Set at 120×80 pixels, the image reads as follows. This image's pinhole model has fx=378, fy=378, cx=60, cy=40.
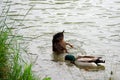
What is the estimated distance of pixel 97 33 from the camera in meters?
13.2

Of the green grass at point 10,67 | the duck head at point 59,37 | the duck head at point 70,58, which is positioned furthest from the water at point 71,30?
the green grass at point 10,67

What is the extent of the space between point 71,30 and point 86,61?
331 centimetres

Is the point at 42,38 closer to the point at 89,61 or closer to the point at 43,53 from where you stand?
the point at 43,53

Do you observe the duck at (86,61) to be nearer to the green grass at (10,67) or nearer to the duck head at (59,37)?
the duck head at (59,37)

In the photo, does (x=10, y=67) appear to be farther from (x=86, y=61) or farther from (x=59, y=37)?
(x=59, y=37)

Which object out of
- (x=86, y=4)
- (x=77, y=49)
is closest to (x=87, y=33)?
(x=77, y=49)

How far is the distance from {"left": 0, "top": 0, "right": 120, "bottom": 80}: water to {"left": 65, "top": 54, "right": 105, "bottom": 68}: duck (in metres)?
0.21

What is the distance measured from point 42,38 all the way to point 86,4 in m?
5.24

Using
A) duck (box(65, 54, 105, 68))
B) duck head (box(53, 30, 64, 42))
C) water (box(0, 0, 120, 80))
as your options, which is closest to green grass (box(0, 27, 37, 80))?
water (box(0, 0, 120, 80))

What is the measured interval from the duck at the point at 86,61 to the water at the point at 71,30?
0.21 metres

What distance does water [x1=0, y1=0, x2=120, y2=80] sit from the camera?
10.0 m

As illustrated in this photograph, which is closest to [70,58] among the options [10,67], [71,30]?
[71,30]

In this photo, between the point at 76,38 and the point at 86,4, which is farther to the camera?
the point at 86,4

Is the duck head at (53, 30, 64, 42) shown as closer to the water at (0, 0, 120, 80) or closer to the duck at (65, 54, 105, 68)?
the water at (0, 0, 120, 80)
